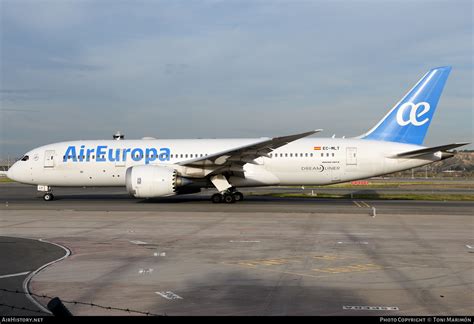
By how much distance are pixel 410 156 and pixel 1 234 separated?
19.7 metres

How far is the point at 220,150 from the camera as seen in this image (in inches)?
1062

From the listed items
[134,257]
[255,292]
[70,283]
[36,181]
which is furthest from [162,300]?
[36,181]

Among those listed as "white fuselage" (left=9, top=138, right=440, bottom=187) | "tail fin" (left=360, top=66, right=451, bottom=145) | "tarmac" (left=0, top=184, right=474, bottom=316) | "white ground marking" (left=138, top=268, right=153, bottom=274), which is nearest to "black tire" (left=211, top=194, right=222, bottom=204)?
"white fuselage" (left=9, top=138, right=440, bottom=187)

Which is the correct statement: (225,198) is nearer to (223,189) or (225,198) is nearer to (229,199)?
(229,199)

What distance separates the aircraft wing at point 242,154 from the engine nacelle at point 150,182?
1527 mm

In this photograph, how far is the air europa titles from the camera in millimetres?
26875

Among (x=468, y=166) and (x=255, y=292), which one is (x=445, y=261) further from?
(x=468, y=166)

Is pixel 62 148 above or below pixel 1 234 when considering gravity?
above

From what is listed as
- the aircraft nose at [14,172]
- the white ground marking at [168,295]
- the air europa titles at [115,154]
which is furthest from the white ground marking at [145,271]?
the aircraft nose at [14,172]

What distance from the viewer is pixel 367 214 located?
1930cm

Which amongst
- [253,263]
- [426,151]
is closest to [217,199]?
[426,151]

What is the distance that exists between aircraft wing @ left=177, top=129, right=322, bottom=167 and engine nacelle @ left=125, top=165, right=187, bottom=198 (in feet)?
5.01

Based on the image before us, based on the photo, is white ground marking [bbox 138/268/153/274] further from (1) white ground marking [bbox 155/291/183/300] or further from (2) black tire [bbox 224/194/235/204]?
(2) black tire [bbox 224/194/235/204]

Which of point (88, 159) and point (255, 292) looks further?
point (88, 159)
